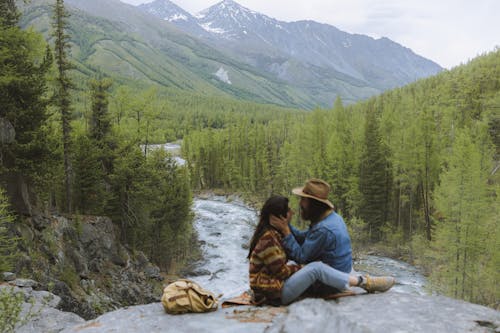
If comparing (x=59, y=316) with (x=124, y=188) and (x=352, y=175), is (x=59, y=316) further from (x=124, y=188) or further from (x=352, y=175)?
(x=352, y=175)

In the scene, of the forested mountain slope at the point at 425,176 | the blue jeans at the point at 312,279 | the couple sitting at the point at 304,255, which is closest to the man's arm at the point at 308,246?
the couple sitting at the point at 304,255

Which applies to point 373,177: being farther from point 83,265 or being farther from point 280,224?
point 280,224

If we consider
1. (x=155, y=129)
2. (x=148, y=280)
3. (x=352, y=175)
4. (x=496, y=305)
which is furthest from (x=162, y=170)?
(x=496, y=305)

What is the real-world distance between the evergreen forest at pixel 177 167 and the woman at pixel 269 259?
8387mm

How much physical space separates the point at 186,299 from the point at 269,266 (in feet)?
4.92

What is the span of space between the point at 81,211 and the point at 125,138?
6.79 meters

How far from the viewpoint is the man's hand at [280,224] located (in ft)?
20.5

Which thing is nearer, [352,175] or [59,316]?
[59,316]

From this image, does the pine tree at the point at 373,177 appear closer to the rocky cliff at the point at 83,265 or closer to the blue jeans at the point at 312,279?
the rocky cliff at the point at 83,265

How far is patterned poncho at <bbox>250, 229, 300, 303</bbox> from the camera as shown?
20.2 feet

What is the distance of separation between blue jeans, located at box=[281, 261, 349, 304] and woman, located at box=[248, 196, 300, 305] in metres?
0.14

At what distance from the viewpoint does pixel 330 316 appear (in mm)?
5324

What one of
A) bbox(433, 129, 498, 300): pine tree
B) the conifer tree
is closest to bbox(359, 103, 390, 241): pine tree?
bbox(433, 129, 498, 300): pine tree

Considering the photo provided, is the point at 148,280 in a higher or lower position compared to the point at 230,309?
lower
